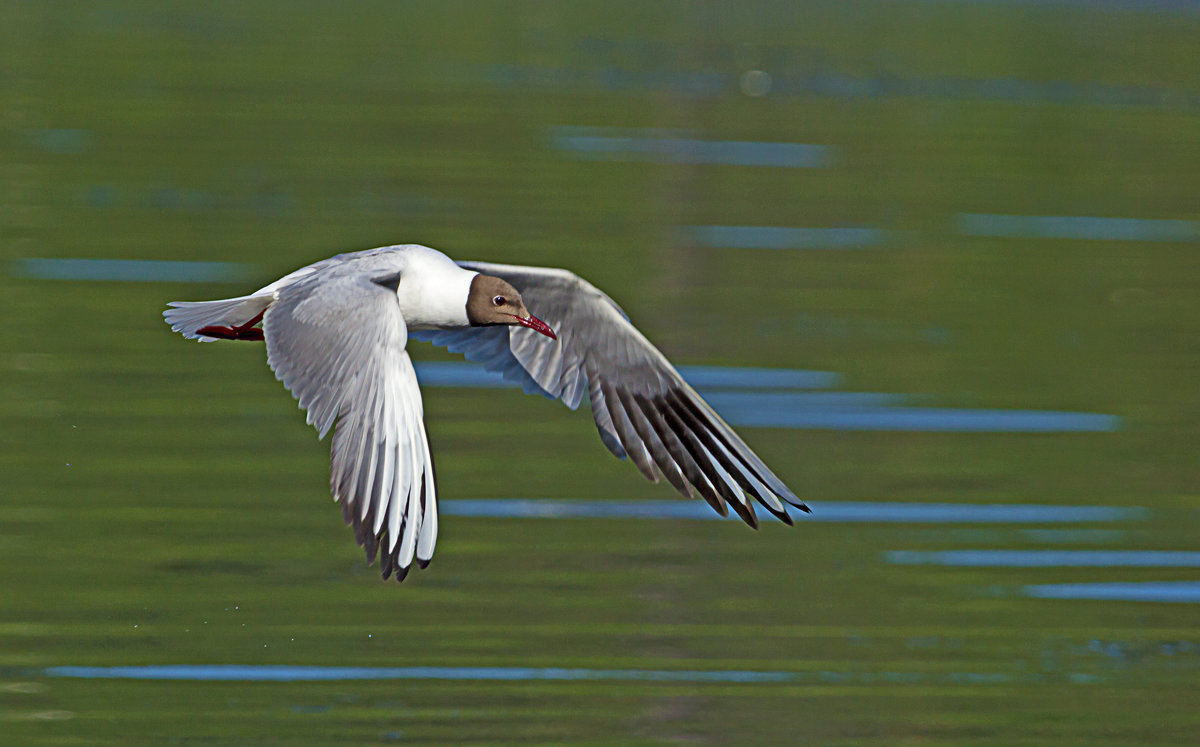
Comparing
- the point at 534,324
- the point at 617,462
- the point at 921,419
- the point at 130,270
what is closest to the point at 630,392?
the point at 534,324

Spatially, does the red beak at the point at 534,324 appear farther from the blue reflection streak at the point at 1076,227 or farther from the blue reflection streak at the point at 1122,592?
the blue reflection streak at the point at 1076,227

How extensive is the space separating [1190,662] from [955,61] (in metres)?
42.9

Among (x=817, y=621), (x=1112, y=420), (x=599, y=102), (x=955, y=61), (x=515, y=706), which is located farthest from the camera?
(x=955, y=61)

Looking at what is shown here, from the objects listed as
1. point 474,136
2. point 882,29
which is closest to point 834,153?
point 474,136

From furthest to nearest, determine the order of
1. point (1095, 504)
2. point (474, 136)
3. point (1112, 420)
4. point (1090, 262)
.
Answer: point (474, 136)
point (1090, 262)
point (1112, 420)
point (1095, 504)

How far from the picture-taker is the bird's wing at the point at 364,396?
25.9 feet

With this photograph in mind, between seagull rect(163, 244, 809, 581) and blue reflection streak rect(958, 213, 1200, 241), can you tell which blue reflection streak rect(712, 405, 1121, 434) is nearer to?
seagull rect(163, 244, 809, 581)

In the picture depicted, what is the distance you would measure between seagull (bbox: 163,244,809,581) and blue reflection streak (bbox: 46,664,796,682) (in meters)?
1.05

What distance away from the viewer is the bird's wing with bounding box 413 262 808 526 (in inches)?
375

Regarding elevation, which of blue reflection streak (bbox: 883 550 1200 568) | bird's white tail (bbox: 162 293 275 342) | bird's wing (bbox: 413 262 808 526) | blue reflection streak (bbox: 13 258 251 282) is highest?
bird's white tail (bbox: 162 293 275 342)

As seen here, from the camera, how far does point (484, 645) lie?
10.4m

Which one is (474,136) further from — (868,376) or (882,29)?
(882,29)

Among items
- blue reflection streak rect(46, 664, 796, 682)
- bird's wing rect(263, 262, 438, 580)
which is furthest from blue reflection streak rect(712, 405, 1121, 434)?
bird's wing rect(263, 262, 438, 580)

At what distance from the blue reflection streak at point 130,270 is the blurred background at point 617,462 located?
0.06 meters
